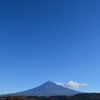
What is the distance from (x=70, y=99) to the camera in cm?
19312

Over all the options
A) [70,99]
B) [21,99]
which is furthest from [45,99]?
[21,99]

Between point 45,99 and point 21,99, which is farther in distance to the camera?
point 45,99

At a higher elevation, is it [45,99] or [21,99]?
[45,99]

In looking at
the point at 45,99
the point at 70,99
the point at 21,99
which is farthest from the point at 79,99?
the point at 21,99

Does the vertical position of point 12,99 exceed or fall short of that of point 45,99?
it falls short

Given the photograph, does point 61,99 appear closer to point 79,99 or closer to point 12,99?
point 79,99

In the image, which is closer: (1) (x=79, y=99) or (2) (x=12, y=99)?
(2) (x=12, y=99)

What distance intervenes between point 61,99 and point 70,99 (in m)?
9.51

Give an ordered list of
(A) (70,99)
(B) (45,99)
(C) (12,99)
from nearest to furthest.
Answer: (C) (12,99)
(B) (45,99)
(A) (70,99)

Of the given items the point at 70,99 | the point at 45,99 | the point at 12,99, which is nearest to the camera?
the point at 12,99

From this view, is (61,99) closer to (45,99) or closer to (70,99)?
(70,99)

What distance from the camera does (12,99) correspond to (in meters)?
43.8

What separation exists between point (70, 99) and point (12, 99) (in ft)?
505

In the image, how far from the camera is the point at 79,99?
653 ft
